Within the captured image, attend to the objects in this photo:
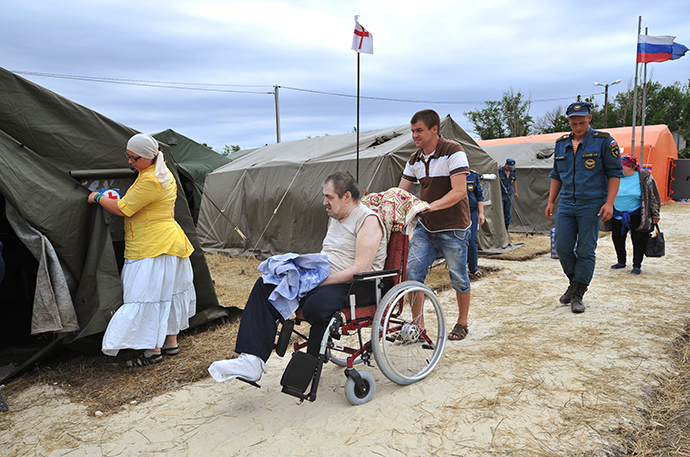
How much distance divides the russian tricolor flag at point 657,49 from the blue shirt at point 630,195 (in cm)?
713

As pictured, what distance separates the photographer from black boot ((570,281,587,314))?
397 centimetres

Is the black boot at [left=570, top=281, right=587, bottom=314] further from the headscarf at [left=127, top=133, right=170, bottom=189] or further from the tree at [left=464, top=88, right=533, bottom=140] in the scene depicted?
the tree at [left=464, top=88, right=533, bottom=140]

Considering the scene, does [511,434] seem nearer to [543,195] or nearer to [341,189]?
[341,189]

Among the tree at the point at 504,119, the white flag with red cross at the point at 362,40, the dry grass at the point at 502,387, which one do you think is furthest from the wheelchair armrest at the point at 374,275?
the tree at the point at 504,119

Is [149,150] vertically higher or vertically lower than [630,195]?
higher

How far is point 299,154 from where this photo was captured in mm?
8398

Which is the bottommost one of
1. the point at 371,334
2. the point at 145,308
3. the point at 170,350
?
the point at 170,350

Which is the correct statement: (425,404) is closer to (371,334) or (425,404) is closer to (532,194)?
(371,334)

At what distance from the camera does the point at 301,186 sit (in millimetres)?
7465

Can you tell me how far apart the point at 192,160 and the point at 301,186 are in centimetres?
454

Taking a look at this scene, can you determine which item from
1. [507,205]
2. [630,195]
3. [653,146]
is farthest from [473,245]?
[653,146]

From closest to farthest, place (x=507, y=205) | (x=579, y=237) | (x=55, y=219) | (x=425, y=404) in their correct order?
1. (x=425, y=404)
2. (x=55, y=219)
3. (x=579, y=237)
4. (x=507, y=205)

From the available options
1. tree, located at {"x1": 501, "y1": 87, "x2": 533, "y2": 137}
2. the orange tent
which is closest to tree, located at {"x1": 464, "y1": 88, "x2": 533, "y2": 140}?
tree, located at {"x1": 501, "y1": 87, "x2": 533, "y2": 137}

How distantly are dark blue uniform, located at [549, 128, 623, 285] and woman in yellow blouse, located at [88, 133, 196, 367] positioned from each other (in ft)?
10.2
